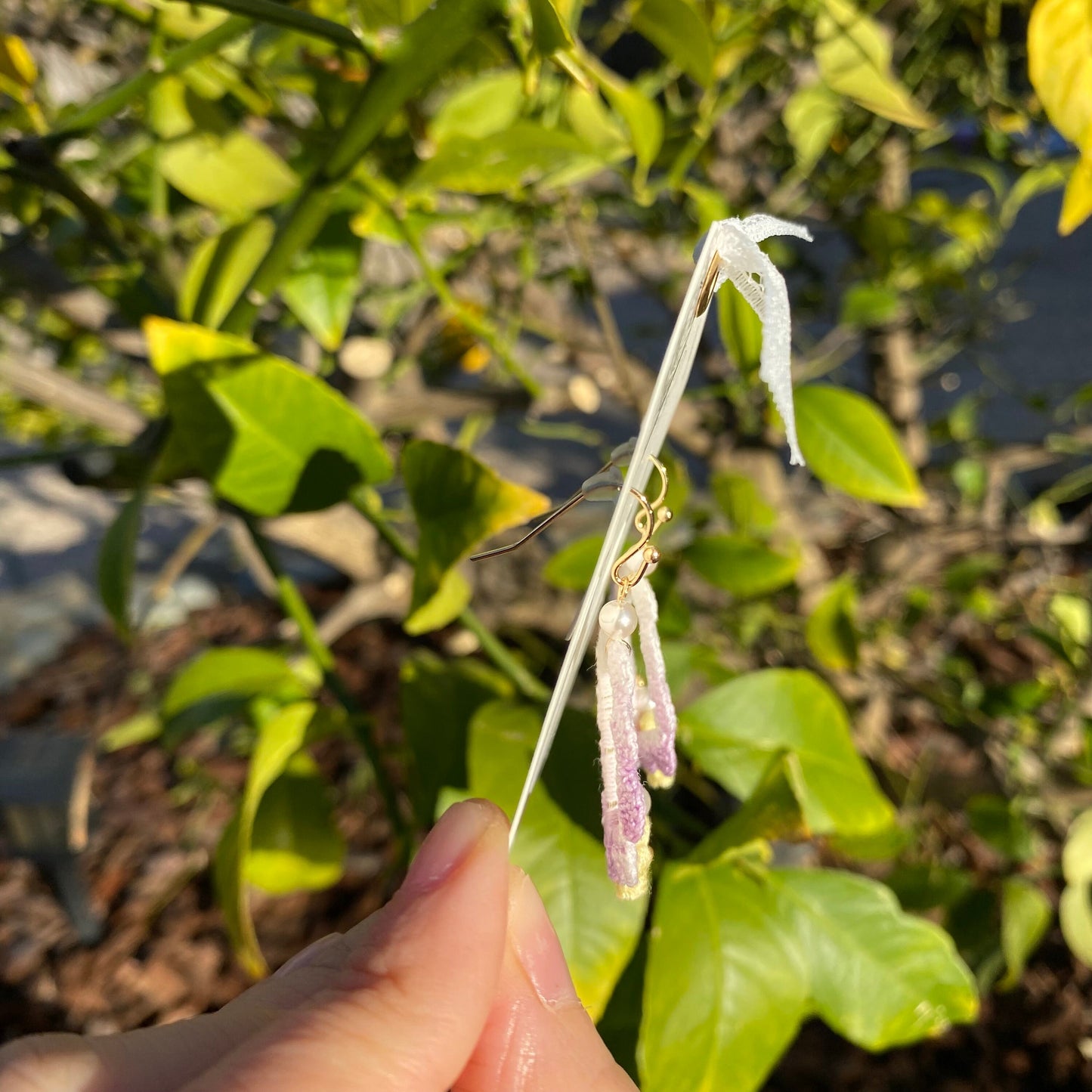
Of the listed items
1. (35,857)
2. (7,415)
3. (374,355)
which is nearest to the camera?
(374,355)

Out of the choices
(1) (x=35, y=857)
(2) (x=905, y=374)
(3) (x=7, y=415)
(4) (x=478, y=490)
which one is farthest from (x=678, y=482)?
(3) (x=7, y=415)

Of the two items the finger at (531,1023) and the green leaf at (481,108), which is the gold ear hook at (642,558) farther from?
the green leaf at (481,108)

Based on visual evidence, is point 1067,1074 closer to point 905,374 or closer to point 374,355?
point 905,374

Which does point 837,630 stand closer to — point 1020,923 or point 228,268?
point 1020,923

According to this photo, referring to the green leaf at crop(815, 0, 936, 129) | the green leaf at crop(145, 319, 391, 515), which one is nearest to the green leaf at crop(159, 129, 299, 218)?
the green leaf at crop(145, 319, 391, 515)

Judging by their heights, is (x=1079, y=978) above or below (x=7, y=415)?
above

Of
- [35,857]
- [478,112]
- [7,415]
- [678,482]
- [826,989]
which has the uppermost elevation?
[478,112]

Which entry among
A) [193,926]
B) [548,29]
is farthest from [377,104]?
[193,926]
